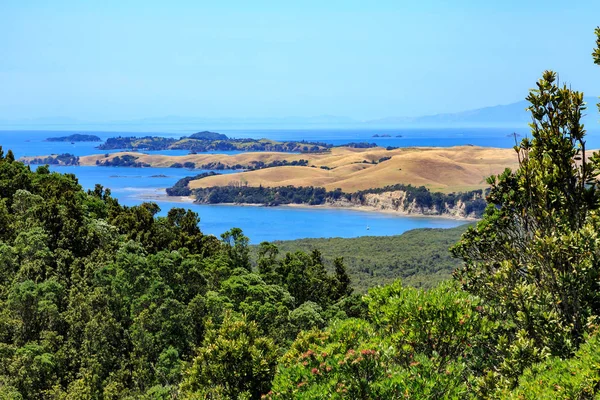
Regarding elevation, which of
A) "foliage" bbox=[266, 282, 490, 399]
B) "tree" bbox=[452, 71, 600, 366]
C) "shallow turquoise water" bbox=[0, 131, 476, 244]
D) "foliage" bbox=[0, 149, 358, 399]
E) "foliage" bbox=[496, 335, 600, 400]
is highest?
"tree" bbox=[452, 71, 600, 366]

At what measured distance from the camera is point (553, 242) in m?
7.56

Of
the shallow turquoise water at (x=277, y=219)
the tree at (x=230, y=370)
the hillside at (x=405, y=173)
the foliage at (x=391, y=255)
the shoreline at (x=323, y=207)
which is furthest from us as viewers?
the hillside at (x=405, y=173)

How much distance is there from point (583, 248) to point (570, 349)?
1339mm

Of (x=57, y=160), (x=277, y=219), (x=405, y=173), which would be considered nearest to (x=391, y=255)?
(x=277, y=219)

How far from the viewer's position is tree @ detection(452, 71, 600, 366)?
25.0ft

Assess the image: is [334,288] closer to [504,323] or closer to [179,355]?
[179,355]

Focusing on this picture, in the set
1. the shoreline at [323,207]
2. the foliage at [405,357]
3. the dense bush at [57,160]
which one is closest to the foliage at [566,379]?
the foliage at [405,357]

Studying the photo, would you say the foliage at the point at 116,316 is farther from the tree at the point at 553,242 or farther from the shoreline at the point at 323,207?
the shoreline at the point at 323,207

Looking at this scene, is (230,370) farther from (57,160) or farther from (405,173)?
(57,160)

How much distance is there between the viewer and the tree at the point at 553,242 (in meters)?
7.62

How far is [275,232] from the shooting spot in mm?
93000

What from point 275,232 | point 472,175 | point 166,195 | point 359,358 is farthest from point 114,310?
point 472,175

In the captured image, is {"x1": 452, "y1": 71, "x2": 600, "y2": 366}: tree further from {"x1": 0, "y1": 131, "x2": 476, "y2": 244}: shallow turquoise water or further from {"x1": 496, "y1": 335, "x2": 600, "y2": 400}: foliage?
{"x1": 0, "y1": 131, "x2": 476, "y2": 244}: shallow turquoise water

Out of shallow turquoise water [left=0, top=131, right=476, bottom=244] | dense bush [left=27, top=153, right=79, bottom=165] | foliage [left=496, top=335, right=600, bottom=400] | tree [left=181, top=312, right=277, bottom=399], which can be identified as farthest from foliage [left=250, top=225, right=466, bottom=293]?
dense bush [left=27, top=153, right=79, bottom=165]
